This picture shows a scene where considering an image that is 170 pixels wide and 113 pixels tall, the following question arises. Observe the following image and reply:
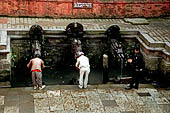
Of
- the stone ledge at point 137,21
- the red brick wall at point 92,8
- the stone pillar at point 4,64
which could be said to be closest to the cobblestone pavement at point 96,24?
the stone ledge at point 137,21

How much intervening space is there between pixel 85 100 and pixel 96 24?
7156 millimetres

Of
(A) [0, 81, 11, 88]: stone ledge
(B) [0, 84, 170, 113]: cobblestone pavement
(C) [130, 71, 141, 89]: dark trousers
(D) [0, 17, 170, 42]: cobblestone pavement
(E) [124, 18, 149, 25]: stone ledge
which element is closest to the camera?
(B) [0, 84, 170, 113]: cobblestone pavement

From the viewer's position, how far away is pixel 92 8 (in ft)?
66.0

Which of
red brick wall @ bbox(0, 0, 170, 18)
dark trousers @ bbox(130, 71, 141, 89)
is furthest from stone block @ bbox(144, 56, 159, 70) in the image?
red brick wall @ bbox(0, 0, 170, 18)

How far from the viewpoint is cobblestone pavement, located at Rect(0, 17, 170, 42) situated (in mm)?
17684

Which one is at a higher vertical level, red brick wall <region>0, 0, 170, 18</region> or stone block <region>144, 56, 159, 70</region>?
red brick wall <region>0, 0, 170, 18</region>

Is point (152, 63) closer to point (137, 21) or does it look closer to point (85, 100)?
point (137, 21)

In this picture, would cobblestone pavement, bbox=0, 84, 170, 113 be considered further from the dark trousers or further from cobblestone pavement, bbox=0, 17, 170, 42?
cobblestone pavement, bbox=0, 17, 170, 42

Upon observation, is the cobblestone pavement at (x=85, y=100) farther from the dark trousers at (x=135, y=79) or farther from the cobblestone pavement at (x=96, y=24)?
the cobblestone pavement at (x=96, y=24)

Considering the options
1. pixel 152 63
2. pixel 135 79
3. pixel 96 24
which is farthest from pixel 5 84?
pixel 96 24

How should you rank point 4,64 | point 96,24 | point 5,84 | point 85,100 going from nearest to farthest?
1. point 85,100
2. point 5,84
3. point 4,64
4. point 96,24

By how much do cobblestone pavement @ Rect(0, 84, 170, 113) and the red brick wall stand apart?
22.7ft

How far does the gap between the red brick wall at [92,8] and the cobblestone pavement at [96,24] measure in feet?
1.47

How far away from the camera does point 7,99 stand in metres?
12.5
